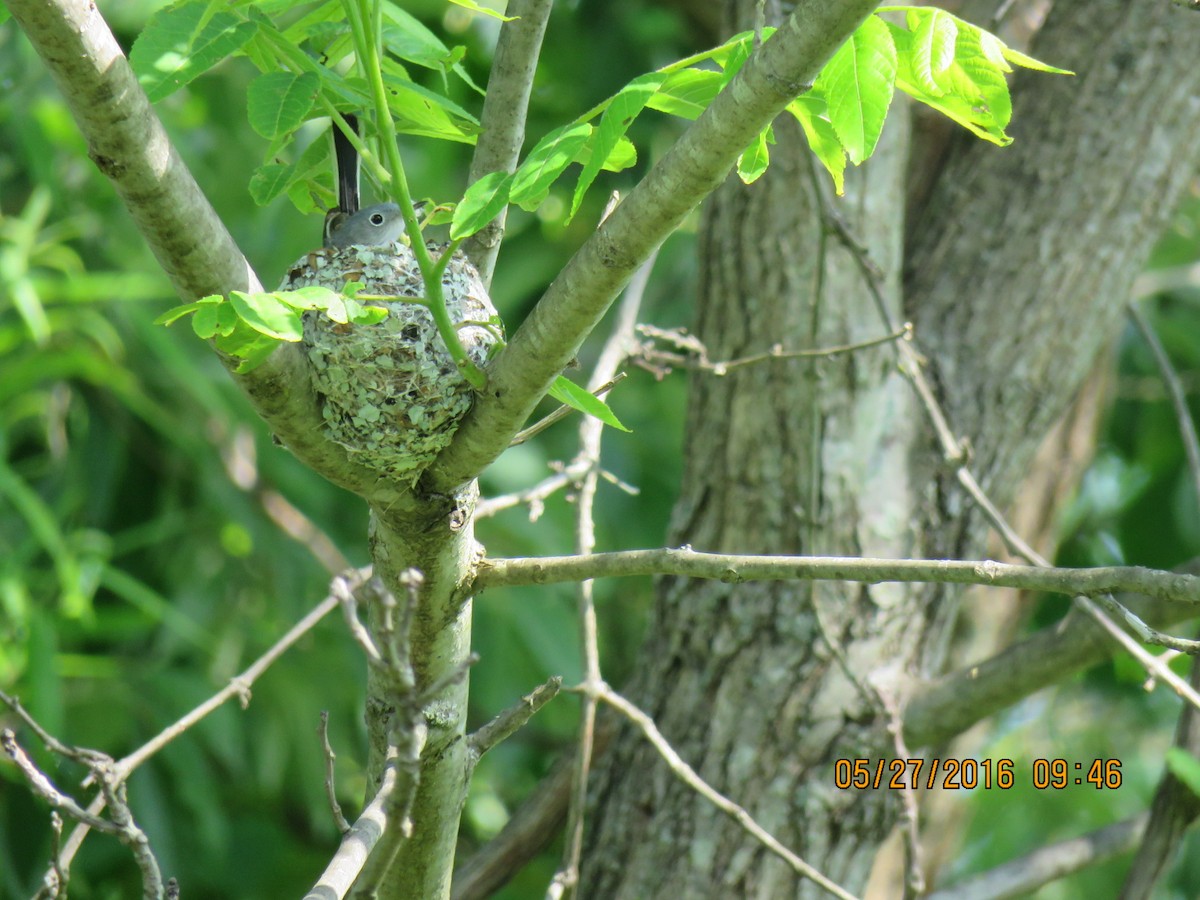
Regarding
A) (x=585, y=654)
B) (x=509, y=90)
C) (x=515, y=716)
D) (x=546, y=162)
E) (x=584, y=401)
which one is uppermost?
(x=509, y=90)

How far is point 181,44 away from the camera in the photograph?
5.15 feet

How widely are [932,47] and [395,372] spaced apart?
91 cm

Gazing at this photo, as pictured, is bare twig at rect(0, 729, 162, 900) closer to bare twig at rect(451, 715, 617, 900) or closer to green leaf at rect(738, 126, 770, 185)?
green leaf at rect(738, 126, 770, 185)

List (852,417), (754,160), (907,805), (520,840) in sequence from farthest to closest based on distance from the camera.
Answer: (852,417)
(520,840)
(907,805)
(754,160)

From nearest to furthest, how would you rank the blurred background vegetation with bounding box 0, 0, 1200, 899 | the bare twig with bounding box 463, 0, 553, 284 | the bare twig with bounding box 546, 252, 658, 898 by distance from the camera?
the bare twig with bounding box 463, 0, 553, 284 < the bare twig with bounding box 546, 252, 658, 898 < the blurred background vegetation with bounding box 0, 0, 1200, 899

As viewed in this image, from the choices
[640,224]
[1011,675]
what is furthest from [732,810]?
[640,224]

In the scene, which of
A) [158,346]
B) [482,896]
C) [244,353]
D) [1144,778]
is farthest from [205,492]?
[1144,778]

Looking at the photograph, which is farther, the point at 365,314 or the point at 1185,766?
the point at 1185,766

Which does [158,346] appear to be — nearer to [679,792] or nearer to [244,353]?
[679,792]

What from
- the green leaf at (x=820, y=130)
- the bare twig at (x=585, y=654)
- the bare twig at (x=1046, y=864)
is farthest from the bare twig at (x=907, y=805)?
the green leaf at (x=820, y=130)

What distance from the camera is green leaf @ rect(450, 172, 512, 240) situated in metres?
1.58

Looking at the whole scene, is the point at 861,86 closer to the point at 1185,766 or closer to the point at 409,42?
the point at 409,42

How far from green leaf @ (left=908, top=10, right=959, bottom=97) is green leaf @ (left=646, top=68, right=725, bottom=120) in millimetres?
254
